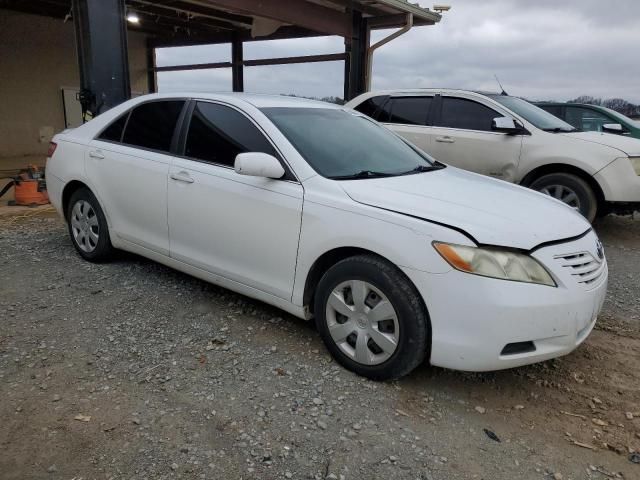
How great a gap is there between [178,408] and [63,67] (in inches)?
510

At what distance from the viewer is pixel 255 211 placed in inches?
131

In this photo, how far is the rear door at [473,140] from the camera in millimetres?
6473

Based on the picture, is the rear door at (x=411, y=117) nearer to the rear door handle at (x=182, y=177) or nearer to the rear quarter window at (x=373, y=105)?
the rear quarter window at (x=373, y=105)

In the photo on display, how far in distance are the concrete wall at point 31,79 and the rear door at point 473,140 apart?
9.56 m

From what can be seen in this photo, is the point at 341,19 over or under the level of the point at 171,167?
over

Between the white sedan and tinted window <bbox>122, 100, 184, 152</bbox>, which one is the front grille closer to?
the white sedan

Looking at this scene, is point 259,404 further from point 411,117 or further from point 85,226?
point 411,117

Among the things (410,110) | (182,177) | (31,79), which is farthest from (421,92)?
(31,79)

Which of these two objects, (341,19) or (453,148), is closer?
(453,148)

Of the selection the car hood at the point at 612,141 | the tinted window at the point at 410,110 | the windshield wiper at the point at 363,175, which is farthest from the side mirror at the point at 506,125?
the windshield wiper at the point at 363,175

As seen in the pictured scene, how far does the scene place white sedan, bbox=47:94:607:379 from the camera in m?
2.61

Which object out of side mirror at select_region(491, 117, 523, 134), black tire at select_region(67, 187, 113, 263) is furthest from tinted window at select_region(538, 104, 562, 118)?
black tire at select_region(67, 187, 113, 263)

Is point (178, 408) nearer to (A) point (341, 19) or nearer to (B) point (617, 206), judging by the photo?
(B) point (617, 206)

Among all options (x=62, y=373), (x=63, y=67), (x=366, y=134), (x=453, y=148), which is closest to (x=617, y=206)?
(x=453, y=148)
